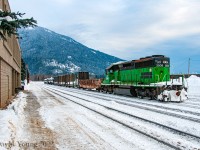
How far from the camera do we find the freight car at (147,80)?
23.3 meters

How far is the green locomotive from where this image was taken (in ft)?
76.5

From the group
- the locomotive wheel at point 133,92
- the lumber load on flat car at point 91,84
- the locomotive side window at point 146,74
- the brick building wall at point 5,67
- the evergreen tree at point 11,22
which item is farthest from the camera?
the lumber load on flat car at point 91,84

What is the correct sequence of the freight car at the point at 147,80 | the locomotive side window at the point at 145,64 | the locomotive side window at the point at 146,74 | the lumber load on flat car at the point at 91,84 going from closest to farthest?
the freight car at the point at 147,80, the locomotive side window at the point at 145,64, the locomotive side window at the point at 146,74, the lumber load on flat car at the point at 91,84

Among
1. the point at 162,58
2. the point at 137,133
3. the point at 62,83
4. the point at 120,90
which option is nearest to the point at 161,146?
the point at 137,133

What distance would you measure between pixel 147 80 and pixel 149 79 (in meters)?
0.39

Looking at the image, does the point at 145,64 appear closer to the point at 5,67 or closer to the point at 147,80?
the point at 147,80

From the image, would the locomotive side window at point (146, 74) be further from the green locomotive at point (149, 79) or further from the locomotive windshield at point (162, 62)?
the locomotive windshield at point (162, 62)

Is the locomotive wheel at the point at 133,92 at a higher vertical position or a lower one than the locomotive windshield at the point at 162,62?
lower

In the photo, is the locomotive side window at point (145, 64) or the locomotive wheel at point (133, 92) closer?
the locomotive side window at point (145, 64)

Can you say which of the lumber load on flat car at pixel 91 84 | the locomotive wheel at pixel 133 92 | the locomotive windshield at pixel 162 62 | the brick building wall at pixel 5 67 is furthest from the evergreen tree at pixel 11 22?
the lumber load on flat car at pixel 91 84

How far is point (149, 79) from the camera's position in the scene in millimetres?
26453

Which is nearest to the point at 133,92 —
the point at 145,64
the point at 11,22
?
the point at 145,64

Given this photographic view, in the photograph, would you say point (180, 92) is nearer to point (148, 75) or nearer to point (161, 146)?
point (148, 75)

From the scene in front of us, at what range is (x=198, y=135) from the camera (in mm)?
10438
